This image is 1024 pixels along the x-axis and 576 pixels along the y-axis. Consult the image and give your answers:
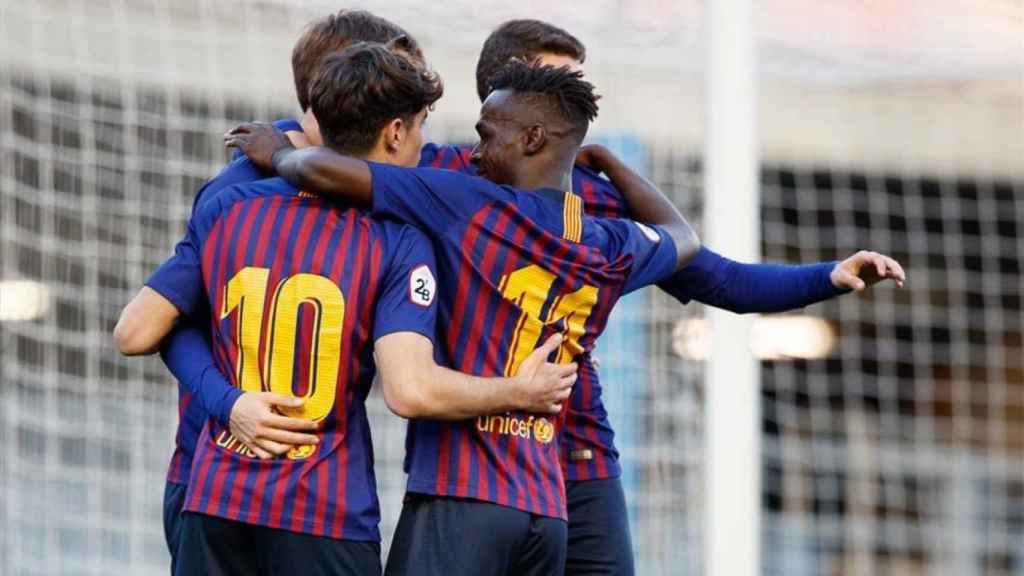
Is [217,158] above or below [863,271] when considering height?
above

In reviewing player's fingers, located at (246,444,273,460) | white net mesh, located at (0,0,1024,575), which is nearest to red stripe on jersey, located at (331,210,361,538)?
player's fingers, located at (246,444,273,460)

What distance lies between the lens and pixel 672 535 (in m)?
5.93

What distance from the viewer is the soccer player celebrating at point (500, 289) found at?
2.98 meters

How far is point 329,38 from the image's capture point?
131 inches

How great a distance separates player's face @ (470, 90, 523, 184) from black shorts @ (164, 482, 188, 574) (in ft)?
2.78

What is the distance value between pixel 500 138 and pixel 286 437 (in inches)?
26.9

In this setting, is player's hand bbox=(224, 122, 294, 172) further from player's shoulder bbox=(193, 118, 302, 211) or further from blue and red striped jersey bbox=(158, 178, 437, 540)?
blue and red striped jersey bbox=(158, 178, 437, 540)

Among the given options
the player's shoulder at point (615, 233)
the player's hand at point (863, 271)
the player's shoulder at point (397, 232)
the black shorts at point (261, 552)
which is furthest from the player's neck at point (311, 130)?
the player's hand at point (863, 271)

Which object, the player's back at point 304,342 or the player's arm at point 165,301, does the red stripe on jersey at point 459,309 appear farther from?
the player's arm at point 165,301

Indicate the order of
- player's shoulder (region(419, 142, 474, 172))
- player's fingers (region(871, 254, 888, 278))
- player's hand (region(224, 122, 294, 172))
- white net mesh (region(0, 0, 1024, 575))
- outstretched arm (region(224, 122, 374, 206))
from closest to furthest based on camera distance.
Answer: outstretched arm (region(224, 122, 374, 206)), player's hand (region(224, 122, 294, 172)), player's fingers (region(871, 254, 888, 278)), player's shoulder (region(419, 142, 474, 172)), white net mesh (region(0, 0, 1024, 575))

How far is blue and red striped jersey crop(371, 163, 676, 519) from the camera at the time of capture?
300cm

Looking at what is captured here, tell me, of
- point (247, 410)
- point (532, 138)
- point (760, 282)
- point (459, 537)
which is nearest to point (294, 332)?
point (247, 410)

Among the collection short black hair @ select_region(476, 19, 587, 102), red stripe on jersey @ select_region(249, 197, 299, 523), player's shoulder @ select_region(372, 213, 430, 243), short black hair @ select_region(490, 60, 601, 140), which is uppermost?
short black hair @ select_region(476, 19, 587, 102)

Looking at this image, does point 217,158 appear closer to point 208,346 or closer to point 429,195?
point 208,346
